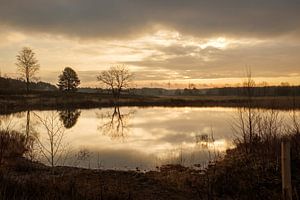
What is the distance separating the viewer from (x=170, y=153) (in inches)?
728

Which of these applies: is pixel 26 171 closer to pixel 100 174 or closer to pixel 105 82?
pixel 100 174

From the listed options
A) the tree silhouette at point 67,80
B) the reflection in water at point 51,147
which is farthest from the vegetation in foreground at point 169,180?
the tree silhouette at point 67,80

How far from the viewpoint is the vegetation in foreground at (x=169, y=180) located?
860 cm

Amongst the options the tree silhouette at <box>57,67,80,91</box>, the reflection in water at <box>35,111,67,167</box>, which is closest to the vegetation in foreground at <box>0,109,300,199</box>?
the reflection in water at <box>35,111,67,167</box>

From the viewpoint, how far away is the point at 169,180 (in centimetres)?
1188

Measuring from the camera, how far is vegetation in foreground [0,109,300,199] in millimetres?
8602

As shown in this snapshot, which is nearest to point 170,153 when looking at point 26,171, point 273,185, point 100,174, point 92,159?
point 92,159

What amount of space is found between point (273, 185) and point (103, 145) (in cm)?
1317

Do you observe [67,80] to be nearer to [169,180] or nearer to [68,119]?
[68,119]

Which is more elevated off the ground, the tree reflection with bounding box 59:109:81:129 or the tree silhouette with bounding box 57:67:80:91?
the tree silhouette with bounding box 57:67:80:91

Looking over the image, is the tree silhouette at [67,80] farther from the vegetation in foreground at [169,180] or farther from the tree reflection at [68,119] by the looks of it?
the vegetation in foreground at [169,180]

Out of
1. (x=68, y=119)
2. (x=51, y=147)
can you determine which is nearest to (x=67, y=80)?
(x=68, y=119)

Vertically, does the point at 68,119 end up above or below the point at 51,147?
below

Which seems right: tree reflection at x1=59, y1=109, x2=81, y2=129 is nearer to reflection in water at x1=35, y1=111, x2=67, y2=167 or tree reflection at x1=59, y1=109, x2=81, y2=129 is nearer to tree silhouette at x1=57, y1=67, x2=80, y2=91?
reflection in water at x1=35, y1=111, x2=67, y2=167
